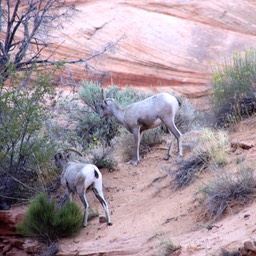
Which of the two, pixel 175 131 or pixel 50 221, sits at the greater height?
pixel 175 131

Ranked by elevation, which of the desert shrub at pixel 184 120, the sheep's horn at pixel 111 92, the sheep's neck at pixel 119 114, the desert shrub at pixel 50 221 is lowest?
the sheep's horn at pixel 111 92

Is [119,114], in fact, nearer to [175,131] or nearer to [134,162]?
[134,162]

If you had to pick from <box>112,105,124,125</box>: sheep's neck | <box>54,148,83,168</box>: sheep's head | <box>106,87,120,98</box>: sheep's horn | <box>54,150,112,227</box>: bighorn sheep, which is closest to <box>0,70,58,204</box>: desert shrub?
<box>54,148,83,168</box>: sheep's head

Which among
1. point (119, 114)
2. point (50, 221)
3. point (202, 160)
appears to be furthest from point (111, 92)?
point (50, 221)

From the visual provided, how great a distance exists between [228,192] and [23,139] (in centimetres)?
484

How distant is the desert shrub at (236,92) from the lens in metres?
16.0

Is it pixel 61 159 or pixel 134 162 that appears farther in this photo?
pixel 134 162

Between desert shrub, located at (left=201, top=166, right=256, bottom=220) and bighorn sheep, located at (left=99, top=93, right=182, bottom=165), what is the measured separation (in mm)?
3467

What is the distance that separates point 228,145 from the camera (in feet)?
43.4

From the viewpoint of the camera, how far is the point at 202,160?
505 inches

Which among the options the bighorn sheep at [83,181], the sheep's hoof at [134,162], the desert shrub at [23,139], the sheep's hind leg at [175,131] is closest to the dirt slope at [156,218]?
the sheep's hoof at [134,162]

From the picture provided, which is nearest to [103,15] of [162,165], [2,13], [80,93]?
[80,93]

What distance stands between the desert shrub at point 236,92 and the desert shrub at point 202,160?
2555 millimetres

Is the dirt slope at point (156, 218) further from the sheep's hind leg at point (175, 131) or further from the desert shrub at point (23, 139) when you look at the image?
the desert shrub at point (23, 139)
